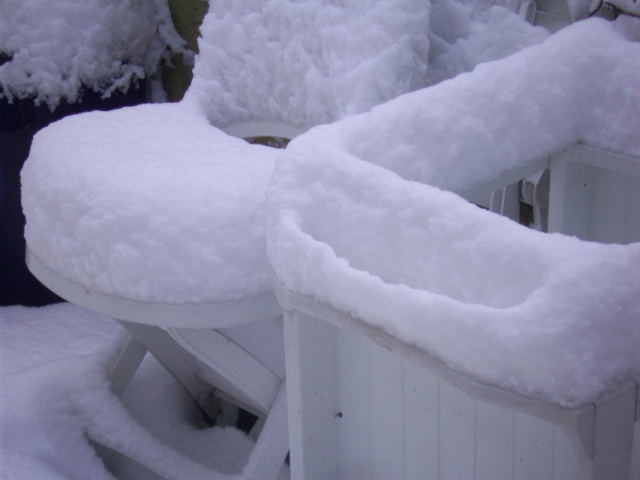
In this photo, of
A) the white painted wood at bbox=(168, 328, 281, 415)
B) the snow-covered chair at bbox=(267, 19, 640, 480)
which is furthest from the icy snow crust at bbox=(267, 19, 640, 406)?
the white painted wood at bbox=(168, 328, 281, 415)

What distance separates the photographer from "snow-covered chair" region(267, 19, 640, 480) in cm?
78

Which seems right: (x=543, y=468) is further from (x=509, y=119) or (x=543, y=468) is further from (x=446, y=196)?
(x=509, y=119)

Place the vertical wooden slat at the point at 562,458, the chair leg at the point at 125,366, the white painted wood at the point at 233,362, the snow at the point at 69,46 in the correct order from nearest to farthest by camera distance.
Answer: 1. the vertical wooden slat at the point at 562,458
2. the white painted wood at the point at 233,362
3. the chair leg at the point at 125,366
4. the snow at the point at 69,46

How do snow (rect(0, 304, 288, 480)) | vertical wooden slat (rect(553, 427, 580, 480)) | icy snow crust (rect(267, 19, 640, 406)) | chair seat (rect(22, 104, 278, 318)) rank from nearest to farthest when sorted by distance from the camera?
icy snow crust (rect(267, 19, 640, 406)) → vertical wooden slat (rect(553, 427, 580, 480)) → chair seat (rect(22, 104, 278, 318)) → snow (rect(0, 304, 288, 480))

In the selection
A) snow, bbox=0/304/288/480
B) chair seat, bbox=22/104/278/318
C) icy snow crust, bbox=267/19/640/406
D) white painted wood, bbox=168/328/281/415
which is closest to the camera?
icy snow crust, bbox=267/19/640/406

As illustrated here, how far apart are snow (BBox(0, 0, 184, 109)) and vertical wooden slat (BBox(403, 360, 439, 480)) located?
145 centimetres

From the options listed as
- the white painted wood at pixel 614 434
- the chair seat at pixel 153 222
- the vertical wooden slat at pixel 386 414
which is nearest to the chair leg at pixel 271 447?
the chair seat at pixel 153 222

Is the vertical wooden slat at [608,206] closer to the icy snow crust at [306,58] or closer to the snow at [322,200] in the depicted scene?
the snow at [322,200]

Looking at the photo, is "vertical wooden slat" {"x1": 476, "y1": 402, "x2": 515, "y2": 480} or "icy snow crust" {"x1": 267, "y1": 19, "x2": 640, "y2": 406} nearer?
"icy snow crust" {"x1": 267, "y1": 19, "x2": 640, "y2": 406}

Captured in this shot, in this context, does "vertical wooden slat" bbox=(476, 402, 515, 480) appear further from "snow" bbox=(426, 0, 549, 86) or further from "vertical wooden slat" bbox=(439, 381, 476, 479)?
"snow" bbox=(426, 0, 549, 86)

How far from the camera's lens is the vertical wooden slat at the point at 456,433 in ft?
3.34

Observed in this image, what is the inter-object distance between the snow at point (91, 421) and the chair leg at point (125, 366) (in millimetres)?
23

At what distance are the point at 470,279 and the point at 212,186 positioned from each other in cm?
57

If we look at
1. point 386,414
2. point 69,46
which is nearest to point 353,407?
point 386,414
